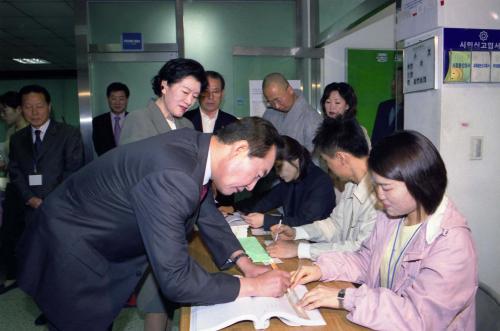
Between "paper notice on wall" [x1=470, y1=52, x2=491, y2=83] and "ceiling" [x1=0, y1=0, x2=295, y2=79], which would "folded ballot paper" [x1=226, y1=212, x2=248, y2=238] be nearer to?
"paper notice on wall" [x1=470, y1=52, x2=491, y2=83]

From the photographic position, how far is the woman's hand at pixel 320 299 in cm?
123

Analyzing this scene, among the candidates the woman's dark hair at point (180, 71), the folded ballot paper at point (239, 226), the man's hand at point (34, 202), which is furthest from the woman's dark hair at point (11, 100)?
the folded ballot paper at point (239, 226)

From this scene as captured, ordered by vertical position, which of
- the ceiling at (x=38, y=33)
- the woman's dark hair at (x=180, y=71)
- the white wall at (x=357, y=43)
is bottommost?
the woman's dark hair at (x=180, y=71)

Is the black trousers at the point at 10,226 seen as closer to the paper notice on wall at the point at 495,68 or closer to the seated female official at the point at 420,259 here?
the seated female official at the point at 420,259

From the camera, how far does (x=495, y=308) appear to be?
1.04m

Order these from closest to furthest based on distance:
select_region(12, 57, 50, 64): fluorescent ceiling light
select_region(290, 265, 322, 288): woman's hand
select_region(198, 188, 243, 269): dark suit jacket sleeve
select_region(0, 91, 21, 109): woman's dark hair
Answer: select_region(290, 265, 322, 288): woman's hand < select_region(198, 188, 243, 269): dark suit jacket sleeve < select_region(0, 91, 21, 109): woman's dark hair < select_region(12, 57, 50, 64): fluorescent ceiling light

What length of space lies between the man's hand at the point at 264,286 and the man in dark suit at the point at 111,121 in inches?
117

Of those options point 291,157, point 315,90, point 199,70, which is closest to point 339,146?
point 291,157

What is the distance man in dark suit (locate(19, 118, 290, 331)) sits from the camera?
1.12 m

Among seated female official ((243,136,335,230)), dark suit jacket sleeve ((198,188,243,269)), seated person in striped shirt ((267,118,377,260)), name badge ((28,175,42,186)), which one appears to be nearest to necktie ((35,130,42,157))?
name badge ((28,175,42,186))

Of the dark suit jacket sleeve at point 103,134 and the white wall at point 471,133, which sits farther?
the dark suit jacket sleeve at point 103,134

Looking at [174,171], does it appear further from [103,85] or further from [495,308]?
[103,85]

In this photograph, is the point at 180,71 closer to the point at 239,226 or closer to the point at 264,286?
the point at 239,226

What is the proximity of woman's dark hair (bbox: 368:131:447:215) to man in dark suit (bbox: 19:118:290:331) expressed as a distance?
32 centimetres
